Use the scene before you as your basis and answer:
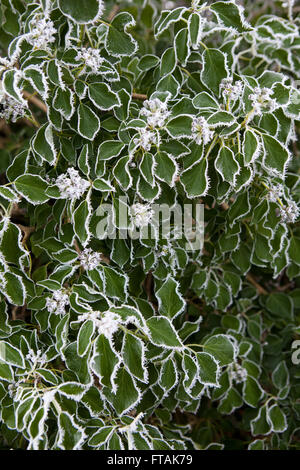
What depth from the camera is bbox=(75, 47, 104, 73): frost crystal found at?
1.00 m

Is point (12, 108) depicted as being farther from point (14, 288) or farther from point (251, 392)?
point (251, 392)

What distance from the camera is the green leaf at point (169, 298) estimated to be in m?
1.08

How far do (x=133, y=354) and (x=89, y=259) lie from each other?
0.23 metres

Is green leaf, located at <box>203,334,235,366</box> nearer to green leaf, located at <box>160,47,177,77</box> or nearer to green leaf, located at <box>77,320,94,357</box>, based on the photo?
green leaf, located at <box>77,320,94,357</box>

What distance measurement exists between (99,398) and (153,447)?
15 cm

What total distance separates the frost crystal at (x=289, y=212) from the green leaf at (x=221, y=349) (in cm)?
33

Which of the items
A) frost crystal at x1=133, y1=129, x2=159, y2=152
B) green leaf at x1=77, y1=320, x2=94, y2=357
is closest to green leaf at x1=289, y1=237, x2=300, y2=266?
frost crystal at x1=133, y1=129, x2=159, y2=152

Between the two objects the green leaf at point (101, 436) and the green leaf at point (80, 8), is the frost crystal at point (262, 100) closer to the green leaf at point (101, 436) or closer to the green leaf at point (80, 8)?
the green leaf at point (80, 8)

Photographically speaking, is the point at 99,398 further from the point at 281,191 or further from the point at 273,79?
the point at 273,79


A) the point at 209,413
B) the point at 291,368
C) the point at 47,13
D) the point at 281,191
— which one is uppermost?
the point at 47,13

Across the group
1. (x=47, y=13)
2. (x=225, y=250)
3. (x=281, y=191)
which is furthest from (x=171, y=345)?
(x=47, y=13)

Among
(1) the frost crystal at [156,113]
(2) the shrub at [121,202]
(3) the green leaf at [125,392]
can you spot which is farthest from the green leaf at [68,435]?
(1) the frost crystal at [156,113]

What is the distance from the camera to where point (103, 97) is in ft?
3.40

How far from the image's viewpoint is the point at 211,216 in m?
1.28
